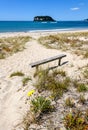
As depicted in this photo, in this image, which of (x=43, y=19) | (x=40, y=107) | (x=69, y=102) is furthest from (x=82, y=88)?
(x=43, y=19)

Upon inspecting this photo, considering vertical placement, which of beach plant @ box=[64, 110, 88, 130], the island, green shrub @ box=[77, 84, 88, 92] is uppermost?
the island

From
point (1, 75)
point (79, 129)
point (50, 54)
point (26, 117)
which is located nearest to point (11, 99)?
point (26, 117)

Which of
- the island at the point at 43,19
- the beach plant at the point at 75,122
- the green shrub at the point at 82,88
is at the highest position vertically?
the island at the point at 43,19

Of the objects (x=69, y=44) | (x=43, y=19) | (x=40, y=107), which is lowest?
(x=69, y=44)

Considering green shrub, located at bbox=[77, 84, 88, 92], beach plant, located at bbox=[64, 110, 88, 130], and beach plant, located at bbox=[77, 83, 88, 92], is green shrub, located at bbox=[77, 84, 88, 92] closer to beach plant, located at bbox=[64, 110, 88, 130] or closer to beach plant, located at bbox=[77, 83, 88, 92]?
beach plant, located at bbox=[77, 83, 88, 92]

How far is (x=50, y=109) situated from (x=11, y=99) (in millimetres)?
1589

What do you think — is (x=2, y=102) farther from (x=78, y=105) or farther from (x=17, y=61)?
(x=17, y=61)

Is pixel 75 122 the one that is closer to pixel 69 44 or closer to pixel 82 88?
pixel 82 88

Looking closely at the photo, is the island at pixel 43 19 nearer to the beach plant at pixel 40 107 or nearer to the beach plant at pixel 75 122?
the beach plant at pixel 40 107

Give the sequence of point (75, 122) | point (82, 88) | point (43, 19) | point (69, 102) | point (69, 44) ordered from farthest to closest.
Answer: point (43, 19)
point (69, 44)
point (82, 88)
point (69, 102)
point (75, 122)

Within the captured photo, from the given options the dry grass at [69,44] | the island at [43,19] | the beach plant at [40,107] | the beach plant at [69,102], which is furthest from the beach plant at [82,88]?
the island at [43,19]

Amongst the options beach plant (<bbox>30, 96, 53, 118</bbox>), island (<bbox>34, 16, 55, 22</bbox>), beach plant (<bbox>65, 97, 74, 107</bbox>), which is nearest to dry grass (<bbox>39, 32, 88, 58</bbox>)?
beach plant (<bbox>65, 97, 74, 107</bbox>)

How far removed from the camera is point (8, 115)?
5051mm

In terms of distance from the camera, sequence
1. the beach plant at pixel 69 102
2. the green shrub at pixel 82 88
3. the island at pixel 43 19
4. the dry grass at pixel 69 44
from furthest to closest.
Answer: the island at pixel 43 19 < the dry grass at pixel 69 44 < the green shrub at pixel 82 88 < the beach plant at pixel 69 102
